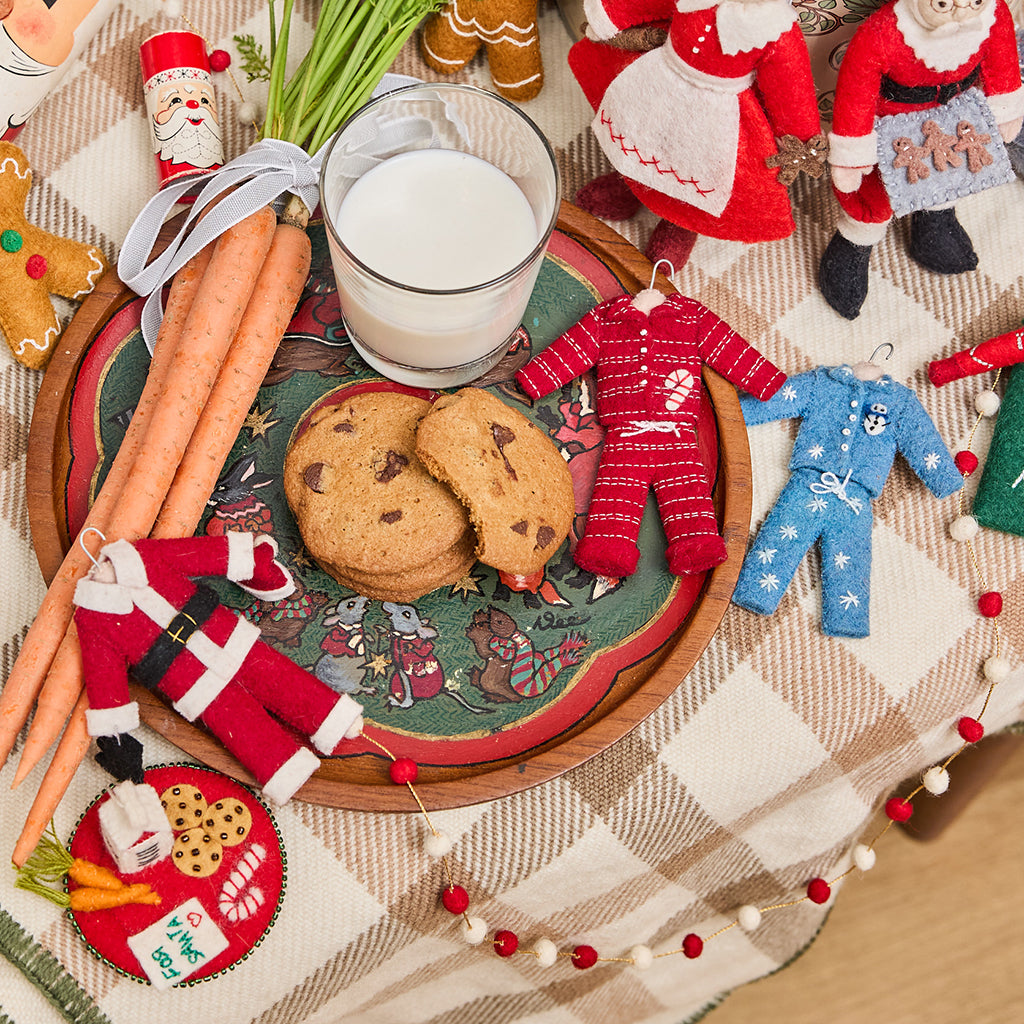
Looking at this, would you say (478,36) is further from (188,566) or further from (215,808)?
(215,808)

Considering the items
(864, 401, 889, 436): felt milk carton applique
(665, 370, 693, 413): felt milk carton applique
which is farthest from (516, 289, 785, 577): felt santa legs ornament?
(864, 401, 889, 436): felt milk carton applique

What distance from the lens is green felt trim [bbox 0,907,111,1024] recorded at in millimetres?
930

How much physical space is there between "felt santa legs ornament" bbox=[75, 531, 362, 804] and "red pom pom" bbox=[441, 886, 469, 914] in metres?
0.21

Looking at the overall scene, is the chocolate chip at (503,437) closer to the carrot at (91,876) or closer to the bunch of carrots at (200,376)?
the bunch of carrots at (200,376)

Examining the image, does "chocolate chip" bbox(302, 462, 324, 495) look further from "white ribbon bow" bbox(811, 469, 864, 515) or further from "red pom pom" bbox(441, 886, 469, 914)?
"white ribbon bow" bbox(811, 469, 864, 515)

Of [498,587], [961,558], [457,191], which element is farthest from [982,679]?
[457,191]

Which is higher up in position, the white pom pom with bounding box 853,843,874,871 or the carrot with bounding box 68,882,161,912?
the carrot with bounding box 68,882,161,912

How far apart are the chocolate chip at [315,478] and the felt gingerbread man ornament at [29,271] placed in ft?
1.32

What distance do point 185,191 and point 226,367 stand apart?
Answer: 0.25 meters

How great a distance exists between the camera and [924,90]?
0.99 m

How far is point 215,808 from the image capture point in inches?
37.6

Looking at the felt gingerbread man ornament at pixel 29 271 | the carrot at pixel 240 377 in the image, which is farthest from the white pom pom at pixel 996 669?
the felt gingerbread man ornament at pixel 29 271

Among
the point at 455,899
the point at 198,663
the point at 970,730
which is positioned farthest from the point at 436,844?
the point at 970,730

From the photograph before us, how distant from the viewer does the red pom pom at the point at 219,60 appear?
1.24 meters
